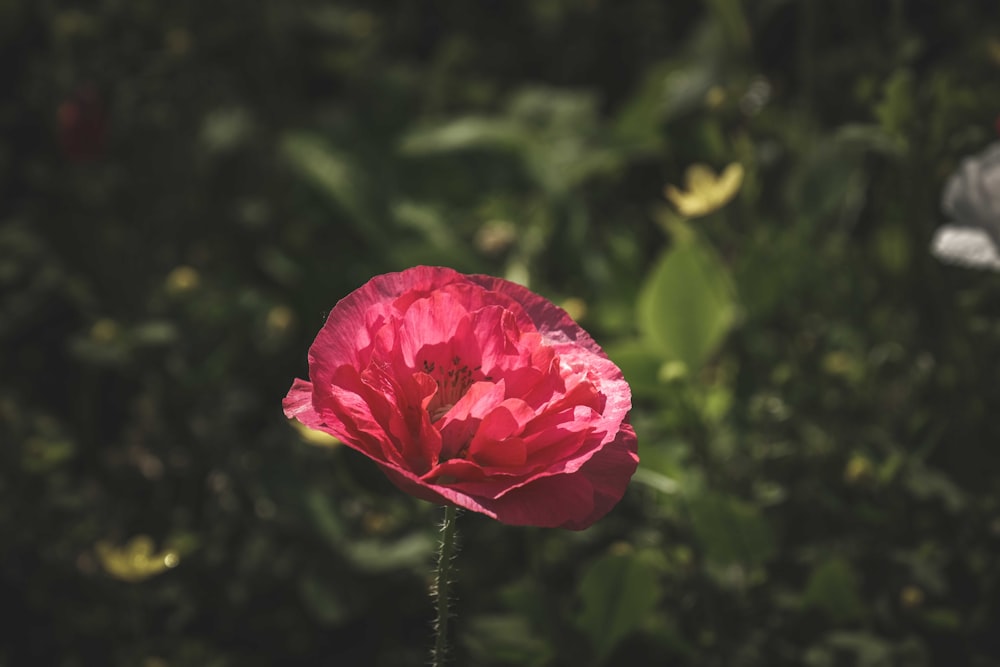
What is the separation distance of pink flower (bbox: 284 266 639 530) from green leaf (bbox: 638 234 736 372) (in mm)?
723

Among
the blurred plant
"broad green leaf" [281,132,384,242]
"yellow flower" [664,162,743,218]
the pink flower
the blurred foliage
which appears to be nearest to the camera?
the pink flower

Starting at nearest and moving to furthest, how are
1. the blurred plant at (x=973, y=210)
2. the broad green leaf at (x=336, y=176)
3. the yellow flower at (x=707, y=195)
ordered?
the blurred plant at (x=973, y=210) → the yellow flower at (x=707, y=195) → the broad green leaf at (x=336, y=176)

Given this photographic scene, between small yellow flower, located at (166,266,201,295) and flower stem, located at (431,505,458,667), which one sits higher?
small yellow flower, located at (166,266,201,295)

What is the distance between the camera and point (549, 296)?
1.72m

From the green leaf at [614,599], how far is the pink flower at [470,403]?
0.48 m

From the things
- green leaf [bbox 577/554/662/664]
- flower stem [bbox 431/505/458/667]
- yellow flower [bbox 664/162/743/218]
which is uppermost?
yellow flower [bbox 664/162/743/218]

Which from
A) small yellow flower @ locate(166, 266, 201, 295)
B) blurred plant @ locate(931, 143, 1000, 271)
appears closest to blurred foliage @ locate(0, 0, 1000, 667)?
small yellow flower @ locate(166, 266, 201, 295)

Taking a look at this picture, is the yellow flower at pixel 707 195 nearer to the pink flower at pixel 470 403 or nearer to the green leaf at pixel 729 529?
the green leaf at pixel 729 529

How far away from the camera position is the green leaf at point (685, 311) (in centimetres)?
152

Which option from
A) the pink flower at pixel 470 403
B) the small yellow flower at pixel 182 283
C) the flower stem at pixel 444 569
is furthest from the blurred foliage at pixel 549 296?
the pink flower at pixel 470 403

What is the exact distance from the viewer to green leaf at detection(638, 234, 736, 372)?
152 cm

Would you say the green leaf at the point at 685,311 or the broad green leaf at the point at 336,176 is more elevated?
the broad green leaf at the point at 336,176

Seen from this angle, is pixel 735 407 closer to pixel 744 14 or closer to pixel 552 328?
pixel 552 328

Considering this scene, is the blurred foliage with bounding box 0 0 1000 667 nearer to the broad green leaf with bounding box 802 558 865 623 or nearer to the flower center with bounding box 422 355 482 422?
the broad green leaf with bounding box 802 558 865 623
